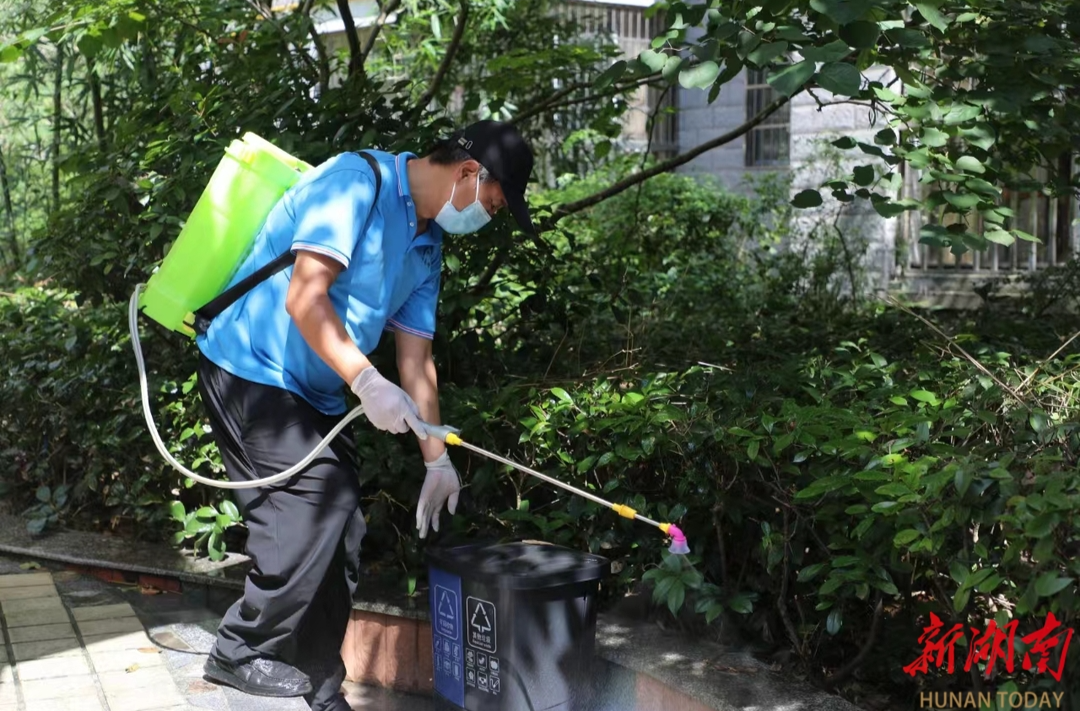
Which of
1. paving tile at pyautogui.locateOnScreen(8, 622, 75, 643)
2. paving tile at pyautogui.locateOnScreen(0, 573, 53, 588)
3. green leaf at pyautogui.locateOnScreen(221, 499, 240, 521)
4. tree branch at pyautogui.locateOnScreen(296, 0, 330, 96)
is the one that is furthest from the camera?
tree branch at pyautogui.locateOnScreen(296, 0, 330, 96)

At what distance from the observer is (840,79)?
3.35m

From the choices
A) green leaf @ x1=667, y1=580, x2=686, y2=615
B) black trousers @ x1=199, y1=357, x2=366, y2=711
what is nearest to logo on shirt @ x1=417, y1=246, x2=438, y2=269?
black trousers @ x1=199, y1=357, x2=366, y2=711

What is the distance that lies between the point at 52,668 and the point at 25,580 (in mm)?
1096

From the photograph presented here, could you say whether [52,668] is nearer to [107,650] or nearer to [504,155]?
[107,650]

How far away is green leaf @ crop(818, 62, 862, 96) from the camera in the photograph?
3.32 m

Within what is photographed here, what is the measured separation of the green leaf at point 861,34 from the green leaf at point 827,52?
0.06m

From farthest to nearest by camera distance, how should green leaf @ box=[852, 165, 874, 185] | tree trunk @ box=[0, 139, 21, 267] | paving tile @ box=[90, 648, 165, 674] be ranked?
tree trunk @ box=[0, 139, 21, 267]
green leaf @ box=[852, 165, 874, 185]
paving tile @ box=[90, 648, 165, 674]

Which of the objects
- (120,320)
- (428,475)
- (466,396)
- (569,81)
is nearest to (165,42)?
(120,320)

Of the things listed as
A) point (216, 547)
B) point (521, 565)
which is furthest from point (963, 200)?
point (216, 547)

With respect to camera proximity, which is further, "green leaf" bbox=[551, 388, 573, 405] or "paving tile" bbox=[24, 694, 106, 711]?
"green leaf" bbox=[551, 388, 573, 405]

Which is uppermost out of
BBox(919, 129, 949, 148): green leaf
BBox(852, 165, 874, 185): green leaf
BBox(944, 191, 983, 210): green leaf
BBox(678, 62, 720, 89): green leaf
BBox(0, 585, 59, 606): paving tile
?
BBox(678, 62, 720, 89): green leaf

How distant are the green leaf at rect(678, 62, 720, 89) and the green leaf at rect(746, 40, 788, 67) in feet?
0.40

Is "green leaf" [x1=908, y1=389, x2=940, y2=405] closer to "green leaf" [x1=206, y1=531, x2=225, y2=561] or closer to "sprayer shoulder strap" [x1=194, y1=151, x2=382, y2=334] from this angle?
"sprayer shoulder strap" [x1=194, y1=151, x2=382, y2=334]

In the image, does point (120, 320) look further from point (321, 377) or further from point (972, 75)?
point (972, 75)
